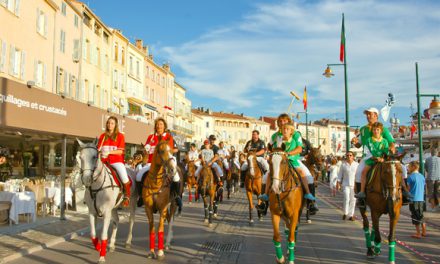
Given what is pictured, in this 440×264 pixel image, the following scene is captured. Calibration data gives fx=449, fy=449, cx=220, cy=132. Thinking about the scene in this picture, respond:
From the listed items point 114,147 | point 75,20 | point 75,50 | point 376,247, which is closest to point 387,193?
point 376,247

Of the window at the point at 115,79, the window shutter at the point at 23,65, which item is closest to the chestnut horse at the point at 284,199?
the window shutter at the point at 23,65

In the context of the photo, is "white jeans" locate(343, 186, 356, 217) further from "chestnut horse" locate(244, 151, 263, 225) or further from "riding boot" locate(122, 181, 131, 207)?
"riding boot" locate(122, 181, 131, 207)

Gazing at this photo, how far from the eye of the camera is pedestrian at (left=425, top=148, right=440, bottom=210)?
666 inches

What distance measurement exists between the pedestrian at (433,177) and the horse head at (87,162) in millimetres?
13589

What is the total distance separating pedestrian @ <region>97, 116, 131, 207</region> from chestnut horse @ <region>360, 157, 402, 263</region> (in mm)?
4745

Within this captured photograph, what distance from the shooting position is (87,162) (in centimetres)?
785

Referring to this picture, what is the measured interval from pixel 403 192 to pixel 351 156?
23.9ft

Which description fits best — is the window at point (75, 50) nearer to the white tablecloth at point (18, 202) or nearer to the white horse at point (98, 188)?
the white tablecloth at point (18, 202)

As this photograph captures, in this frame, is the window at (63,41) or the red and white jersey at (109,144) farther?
the window at (63,41)

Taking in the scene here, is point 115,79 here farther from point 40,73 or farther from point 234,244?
point 234,244

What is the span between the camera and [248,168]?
14.1m

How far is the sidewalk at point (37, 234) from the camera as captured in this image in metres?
9.25

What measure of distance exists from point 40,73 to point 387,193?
2306 cm

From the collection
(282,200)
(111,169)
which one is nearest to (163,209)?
(111,169)
